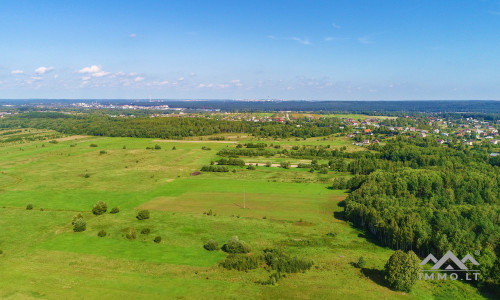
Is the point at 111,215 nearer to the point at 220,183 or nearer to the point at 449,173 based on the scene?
the point at 220,183

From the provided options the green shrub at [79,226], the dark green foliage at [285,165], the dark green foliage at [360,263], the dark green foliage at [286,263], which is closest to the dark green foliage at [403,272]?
the dark green foliage at [360,263]

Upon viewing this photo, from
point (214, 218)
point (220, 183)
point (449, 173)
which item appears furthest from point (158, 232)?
point (449, 173)

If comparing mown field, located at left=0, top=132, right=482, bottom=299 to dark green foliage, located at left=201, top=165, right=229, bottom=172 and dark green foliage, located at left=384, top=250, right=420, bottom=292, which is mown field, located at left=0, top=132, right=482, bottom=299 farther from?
dark green foliage, located at left=201, top=165, right=229, bottom=172

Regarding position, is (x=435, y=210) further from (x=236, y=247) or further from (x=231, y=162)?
(x=231, y=162)

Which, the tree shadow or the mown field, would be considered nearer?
the mown field

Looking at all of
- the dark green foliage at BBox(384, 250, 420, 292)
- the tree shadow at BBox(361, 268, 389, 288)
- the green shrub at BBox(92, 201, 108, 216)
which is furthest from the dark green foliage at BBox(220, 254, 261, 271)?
the green shrub at BBox(92, 201, 108, 216)
